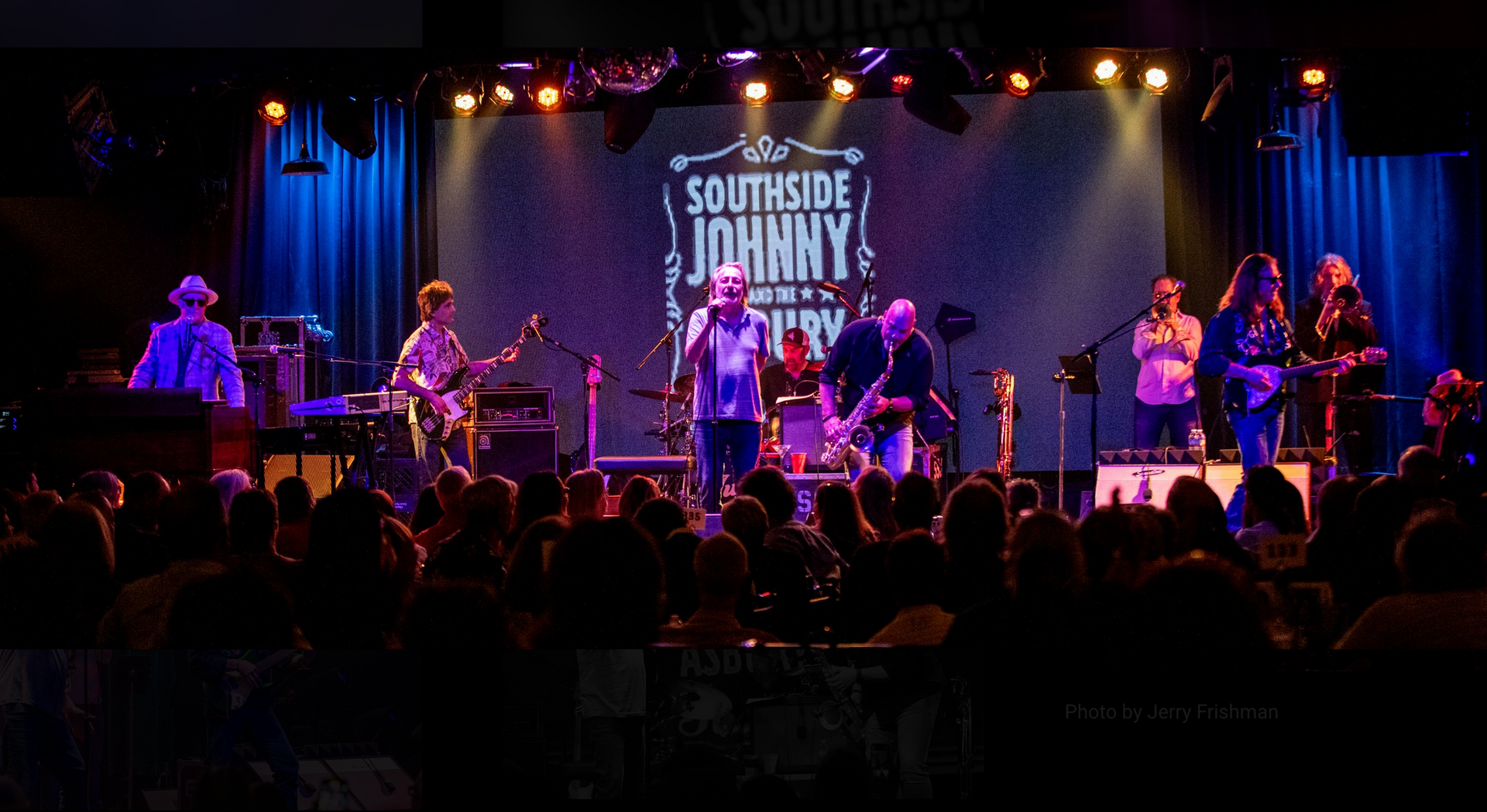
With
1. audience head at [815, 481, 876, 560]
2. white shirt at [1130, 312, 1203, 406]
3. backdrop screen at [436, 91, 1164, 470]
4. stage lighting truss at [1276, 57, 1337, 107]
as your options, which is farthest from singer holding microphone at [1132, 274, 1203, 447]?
audience head at [815, 481, 876, 560]

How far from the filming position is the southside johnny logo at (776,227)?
484 inches

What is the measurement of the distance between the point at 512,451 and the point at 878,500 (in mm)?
4816

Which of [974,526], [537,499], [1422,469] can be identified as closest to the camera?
[974,526]

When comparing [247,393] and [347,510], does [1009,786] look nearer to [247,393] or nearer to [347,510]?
[347,510]

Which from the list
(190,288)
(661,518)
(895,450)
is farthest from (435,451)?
(661,518)

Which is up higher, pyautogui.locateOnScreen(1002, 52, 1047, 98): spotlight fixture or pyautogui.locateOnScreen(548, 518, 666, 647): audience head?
pyautogui.locateOnScreen(1002, 52, 1047, 98): spotlight fixture

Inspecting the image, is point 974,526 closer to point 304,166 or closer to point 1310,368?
point 1310,368

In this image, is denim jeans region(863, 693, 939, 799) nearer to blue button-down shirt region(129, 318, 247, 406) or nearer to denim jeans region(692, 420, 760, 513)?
denim jeans region(692, 420, 760, 513)

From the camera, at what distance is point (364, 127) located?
10.8m

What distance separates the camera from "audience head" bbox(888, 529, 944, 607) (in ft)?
12.4

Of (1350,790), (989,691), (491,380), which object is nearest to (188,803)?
(989,691)

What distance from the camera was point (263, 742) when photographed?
3957 mm

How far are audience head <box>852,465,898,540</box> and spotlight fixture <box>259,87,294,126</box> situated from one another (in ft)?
22.8

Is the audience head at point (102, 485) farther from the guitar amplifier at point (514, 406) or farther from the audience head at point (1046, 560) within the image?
the audience head at point (1046, 560)
